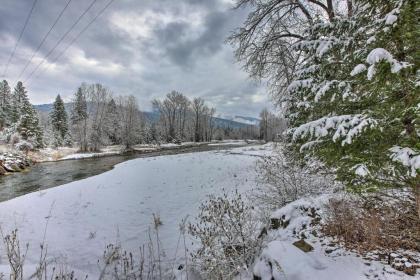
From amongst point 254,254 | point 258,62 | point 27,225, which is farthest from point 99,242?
point 258,62

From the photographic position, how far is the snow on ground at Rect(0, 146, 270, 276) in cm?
514

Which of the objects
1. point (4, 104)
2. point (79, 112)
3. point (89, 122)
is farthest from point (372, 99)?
point (4, 104)

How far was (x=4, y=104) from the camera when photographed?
44.2m

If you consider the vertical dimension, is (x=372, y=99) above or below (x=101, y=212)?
above

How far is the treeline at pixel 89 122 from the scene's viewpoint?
2892 cm

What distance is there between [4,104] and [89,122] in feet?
72.7

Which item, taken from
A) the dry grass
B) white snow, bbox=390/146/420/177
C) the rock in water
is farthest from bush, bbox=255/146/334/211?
white snow, bbox=390/146/420/177

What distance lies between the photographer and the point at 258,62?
966 centimetres

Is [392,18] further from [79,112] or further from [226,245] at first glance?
[79,112]

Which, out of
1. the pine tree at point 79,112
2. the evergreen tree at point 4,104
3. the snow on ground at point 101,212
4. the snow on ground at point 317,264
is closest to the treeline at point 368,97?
the snow on ground at point 317,264

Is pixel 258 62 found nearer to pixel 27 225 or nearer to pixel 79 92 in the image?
pixel 27 225

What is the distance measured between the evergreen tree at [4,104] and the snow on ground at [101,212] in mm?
40485

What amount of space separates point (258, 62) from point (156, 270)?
8428mm

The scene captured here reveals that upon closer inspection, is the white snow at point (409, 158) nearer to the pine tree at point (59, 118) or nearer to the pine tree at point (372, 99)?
the pine tree at point (372, 99)
